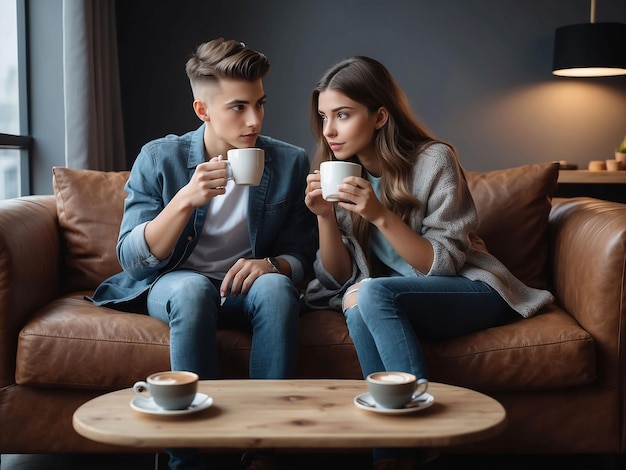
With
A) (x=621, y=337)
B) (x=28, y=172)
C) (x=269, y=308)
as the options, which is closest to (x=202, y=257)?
(x=269, y=308)

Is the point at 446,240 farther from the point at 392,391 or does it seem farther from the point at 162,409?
the point at 162,409

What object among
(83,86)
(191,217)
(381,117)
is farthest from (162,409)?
(83,86)

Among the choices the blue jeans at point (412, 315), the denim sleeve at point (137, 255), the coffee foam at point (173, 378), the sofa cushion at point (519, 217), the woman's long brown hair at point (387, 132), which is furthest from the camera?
the sofa cushion at point (519, 217)

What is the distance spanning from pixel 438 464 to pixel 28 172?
7.63ft

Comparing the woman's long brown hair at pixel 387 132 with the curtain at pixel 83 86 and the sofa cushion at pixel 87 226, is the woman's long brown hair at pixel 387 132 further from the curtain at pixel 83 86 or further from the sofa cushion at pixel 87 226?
the curtain at pixel 83 86

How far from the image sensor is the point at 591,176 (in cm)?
388

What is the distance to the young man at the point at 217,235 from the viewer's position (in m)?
1.93

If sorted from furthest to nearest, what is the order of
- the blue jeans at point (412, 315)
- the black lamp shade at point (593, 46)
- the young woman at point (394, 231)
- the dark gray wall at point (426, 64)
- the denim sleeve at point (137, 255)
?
the dark gray wall at point (426, 64) → the black lamp shade at point (593, 46) → the denim sleeve at point (137, 255) → the young woman at point (394, 231) → the blue jeans at point (412, 315)

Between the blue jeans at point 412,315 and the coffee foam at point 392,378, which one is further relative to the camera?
the blue jeans at point 412,315

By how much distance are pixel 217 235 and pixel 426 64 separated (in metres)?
2.19

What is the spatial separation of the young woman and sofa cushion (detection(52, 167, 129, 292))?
2.25ft

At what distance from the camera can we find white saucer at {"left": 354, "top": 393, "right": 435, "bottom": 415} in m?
1.37

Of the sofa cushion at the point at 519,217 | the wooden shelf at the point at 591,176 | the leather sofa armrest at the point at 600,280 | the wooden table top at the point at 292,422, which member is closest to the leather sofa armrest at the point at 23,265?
the wooden table top at the point at 292,422

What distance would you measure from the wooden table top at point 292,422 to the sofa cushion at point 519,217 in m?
1.06
